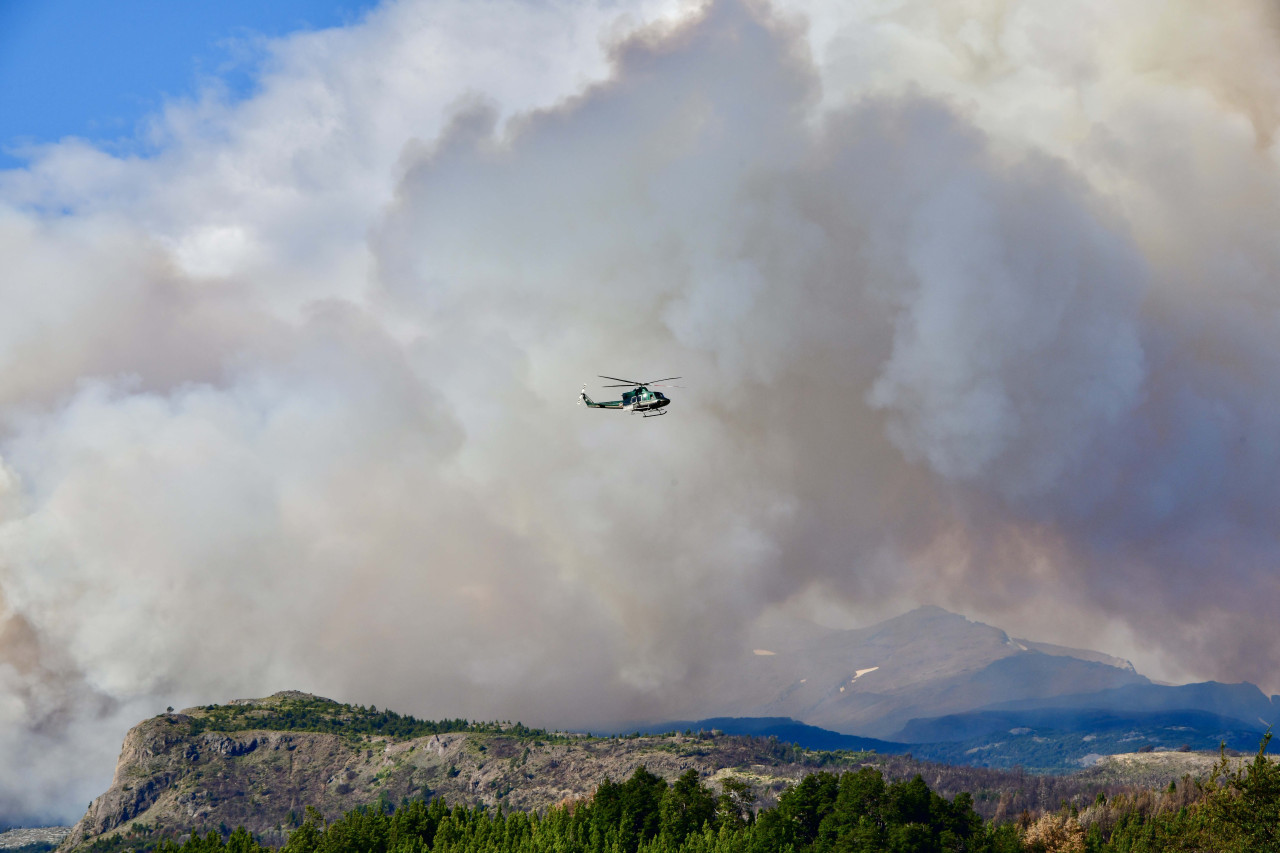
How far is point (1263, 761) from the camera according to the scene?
160375 millimetres

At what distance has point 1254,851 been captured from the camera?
506ft

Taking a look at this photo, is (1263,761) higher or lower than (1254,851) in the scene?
higher

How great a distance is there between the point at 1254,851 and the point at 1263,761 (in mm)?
13185
